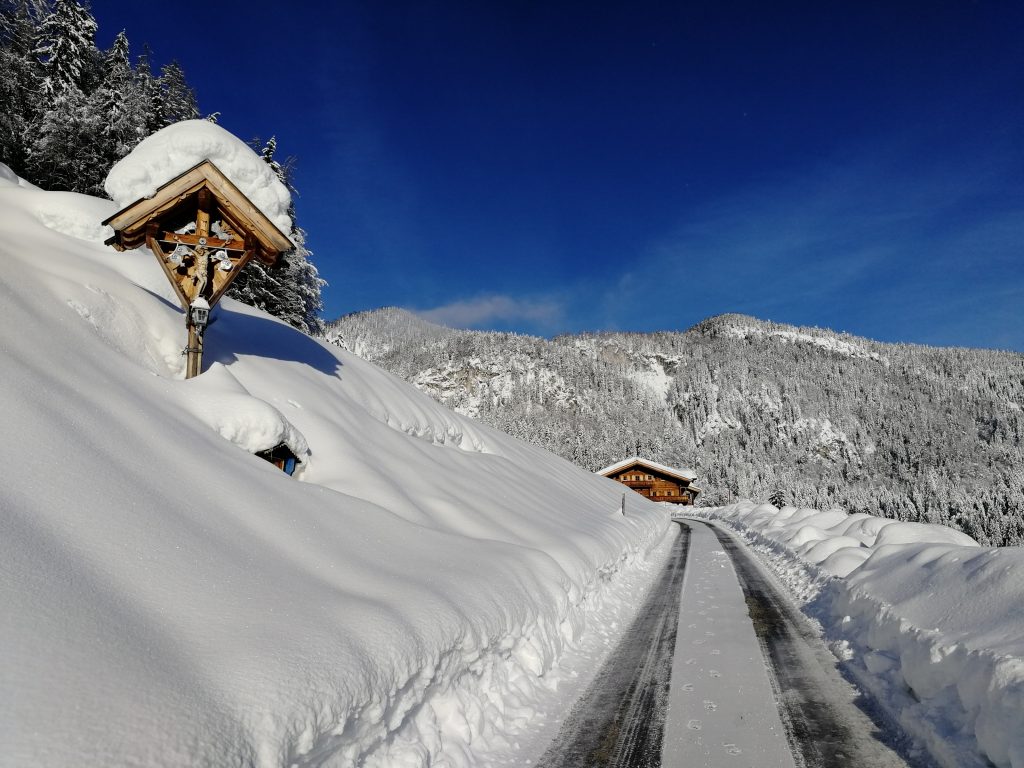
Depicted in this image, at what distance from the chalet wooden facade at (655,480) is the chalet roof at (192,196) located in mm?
63916

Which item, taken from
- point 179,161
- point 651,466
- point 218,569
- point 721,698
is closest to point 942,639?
point 721,698

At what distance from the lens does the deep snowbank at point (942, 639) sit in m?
4.17

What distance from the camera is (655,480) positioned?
70250mm

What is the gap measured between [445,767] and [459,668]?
906 mm

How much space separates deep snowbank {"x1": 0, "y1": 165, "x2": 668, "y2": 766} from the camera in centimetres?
258

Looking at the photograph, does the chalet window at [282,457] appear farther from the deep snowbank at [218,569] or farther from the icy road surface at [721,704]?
the icy road surface at [721,704]

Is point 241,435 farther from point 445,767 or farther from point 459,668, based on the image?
point 445,767

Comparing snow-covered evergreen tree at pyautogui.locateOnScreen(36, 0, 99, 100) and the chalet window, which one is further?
snow-covered evergreen tree at pyautogui.locateOnScreen(36, 0, 99, 100)

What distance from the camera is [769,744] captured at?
4.70 m

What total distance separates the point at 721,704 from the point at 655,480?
67.6 m

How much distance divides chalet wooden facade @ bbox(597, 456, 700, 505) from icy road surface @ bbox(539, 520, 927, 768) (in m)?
61.3

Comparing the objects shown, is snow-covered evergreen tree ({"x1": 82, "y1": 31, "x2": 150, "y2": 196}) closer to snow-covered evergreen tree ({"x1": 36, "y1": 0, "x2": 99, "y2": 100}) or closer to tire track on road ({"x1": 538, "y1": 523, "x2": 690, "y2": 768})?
snow-covered evergreen tree ({"x1": 36, "y1": 0, "x2": 99, "y2": 100})

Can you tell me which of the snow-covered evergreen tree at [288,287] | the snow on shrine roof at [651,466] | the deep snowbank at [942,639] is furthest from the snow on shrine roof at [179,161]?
the snow on shrine roof at [651,466]

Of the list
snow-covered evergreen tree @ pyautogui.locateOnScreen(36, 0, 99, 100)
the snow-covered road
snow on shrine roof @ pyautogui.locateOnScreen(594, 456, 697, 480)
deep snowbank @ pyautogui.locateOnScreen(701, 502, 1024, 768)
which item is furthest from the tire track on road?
snow on shrine roof @ pyautogui.locateOnScreen(594, 456, 697, 480)
